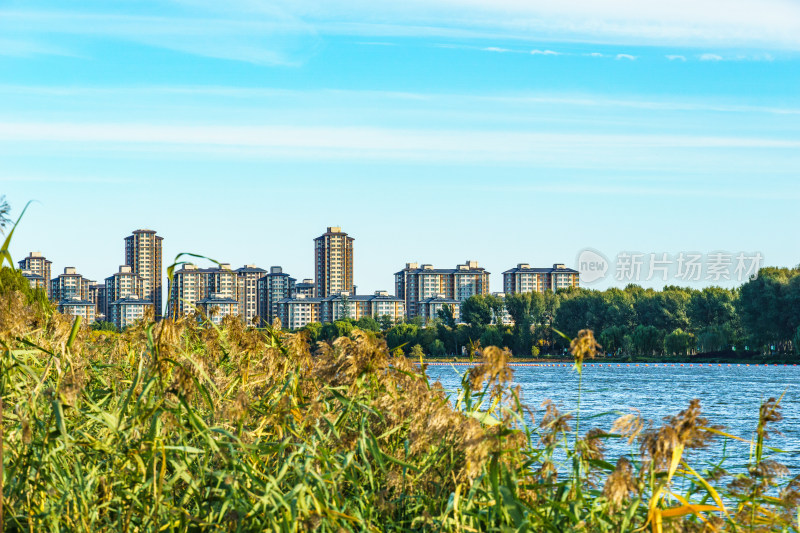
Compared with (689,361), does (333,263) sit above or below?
above

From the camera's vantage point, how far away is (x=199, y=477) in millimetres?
2650

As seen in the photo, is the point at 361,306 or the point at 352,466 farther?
the point at 361,306

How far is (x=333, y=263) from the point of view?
528 feet

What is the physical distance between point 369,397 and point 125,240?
16818cm

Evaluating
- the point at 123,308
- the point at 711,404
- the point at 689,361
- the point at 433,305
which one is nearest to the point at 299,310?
the point at 433,305

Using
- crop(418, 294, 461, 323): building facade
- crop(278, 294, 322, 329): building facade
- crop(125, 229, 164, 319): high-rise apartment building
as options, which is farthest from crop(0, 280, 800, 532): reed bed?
crop(125, 229, 164, 319): high-rise apartment building

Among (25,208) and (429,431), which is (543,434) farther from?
(25,208)

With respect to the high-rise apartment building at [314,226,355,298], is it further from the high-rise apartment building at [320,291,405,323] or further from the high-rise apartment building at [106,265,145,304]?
the high-rise apartment building at [106,265,145,304]

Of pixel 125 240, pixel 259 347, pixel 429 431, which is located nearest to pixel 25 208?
pixel 429 431

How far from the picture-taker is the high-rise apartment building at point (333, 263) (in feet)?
526

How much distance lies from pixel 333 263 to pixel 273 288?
1288 centimetres

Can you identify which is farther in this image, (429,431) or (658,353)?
(658,353)

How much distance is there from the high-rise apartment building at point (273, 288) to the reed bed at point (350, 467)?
515 feet

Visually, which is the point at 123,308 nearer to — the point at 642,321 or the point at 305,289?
the point at 305,289
